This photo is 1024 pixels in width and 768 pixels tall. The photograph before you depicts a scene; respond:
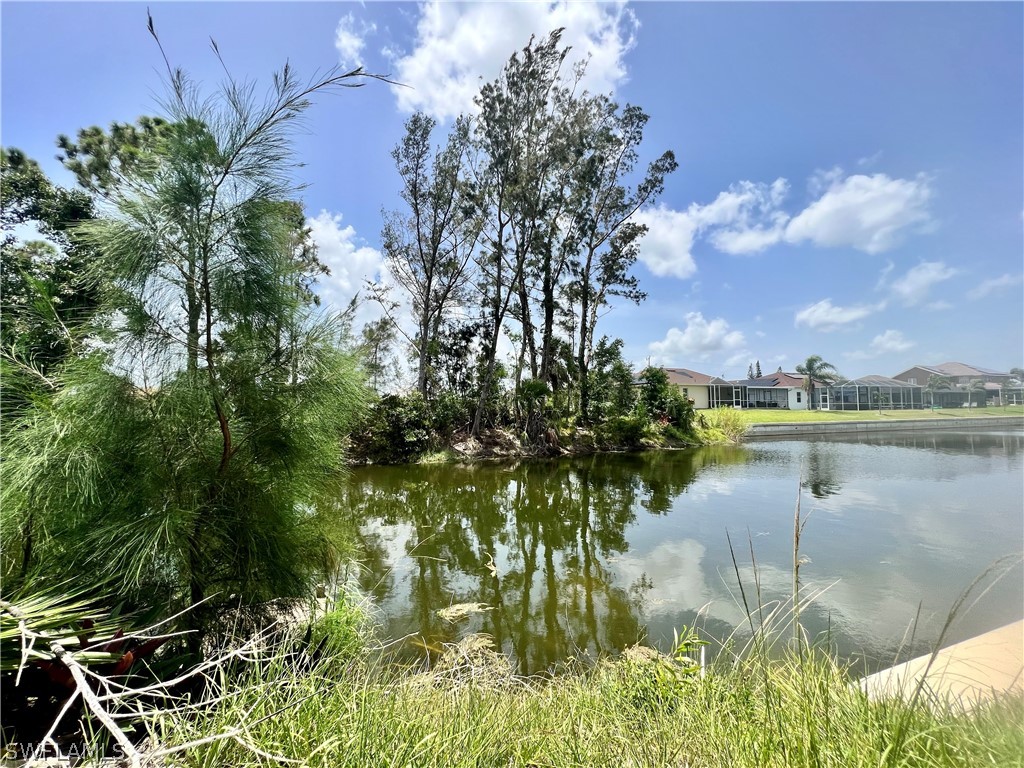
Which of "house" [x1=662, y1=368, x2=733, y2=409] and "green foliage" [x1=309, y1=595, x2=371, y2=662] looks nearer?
"green foliage" [x1=309, y1=595, x2=371, y2=662]

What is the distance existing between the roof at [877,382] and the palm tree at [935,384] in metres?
1.30

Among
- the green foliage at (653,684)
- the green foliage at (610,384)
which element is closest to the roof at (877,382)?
the green foliage at (610,384)

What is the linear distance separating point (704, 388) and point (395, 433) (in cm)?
2466

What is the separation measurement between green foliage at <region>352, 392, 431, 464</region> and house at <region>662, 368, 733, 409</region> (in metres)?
21.7

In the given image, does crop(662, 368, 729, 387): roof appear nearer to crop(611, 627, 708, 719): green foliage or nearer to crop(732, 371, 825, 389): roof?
crop(732, 371, 825, 389): roof

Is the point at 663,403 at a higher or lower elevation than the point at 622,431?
higher

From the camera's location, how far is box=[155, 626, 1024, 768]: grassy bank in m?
1.14

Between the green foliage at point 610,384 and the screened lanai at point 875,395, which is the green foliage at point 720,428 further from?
the screened lanai at point 875,395

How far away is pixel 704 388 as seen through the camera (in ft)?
99.9

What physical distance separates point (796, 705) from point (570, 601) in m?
2.83

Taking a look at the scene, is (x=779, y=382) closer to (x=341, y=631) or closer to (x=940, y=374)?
(x=940, y=374)

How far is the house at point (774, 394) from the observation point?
32.0 metres

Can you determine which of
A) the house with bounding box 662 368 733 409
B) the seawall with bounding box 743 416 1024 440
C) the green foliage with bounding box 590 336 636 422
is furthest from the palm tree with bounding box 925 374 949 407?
the green foliage with bounding box 590 336 636 422

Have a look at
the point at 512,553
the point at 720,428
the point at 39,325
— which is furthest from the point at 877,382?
the point at 39,325
